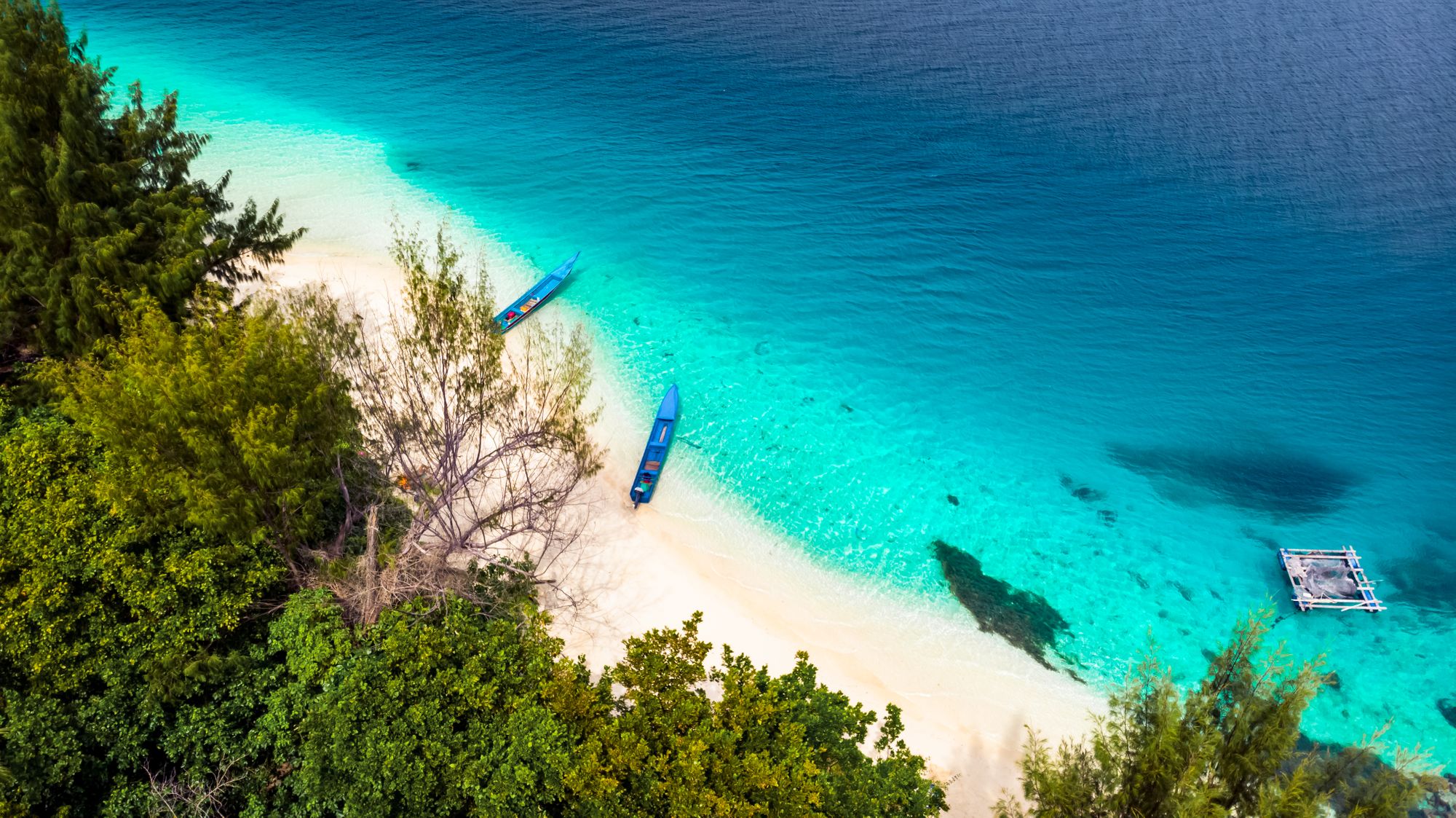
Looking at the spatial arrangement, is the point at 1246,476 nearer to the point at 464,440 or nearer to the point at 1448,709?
the point at 1448,709

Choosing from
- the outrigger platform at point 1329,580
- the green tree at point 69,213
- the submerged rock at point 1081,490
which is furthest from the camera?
the submerged rock at point 1081,490

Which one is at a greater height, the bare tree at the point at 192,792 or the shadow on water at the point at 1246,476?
the shadow on water at the point at 1246,476

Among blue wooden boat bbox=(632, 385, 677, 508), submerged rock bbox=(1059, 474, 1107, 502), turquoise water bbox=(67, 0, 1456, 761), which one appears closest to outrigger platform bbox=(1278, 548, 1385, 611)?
turquoise water bbox=(67, 0, 1456, 761)

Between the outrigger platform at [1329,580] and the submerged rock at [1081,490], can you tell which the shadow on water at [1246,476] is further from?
the submerged rock at [1081,490]

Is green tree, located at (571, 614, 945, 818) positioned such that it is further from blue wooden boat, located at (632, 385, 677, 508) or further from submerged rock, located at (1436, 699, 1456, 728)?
submerged rock, located at (1436, 699, 1456, 728)

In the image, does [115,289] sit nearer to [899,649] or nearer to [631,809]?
[631,809]

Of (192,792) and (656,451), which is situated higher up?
(656,451)

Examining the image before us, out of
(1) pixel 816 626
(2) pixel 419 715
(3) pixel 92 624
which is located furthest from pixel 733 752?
(3) pixel 92 624

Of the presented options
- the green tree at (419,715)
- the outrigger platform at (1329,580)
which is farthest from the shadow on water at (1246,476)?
the green tree at (419,715)
